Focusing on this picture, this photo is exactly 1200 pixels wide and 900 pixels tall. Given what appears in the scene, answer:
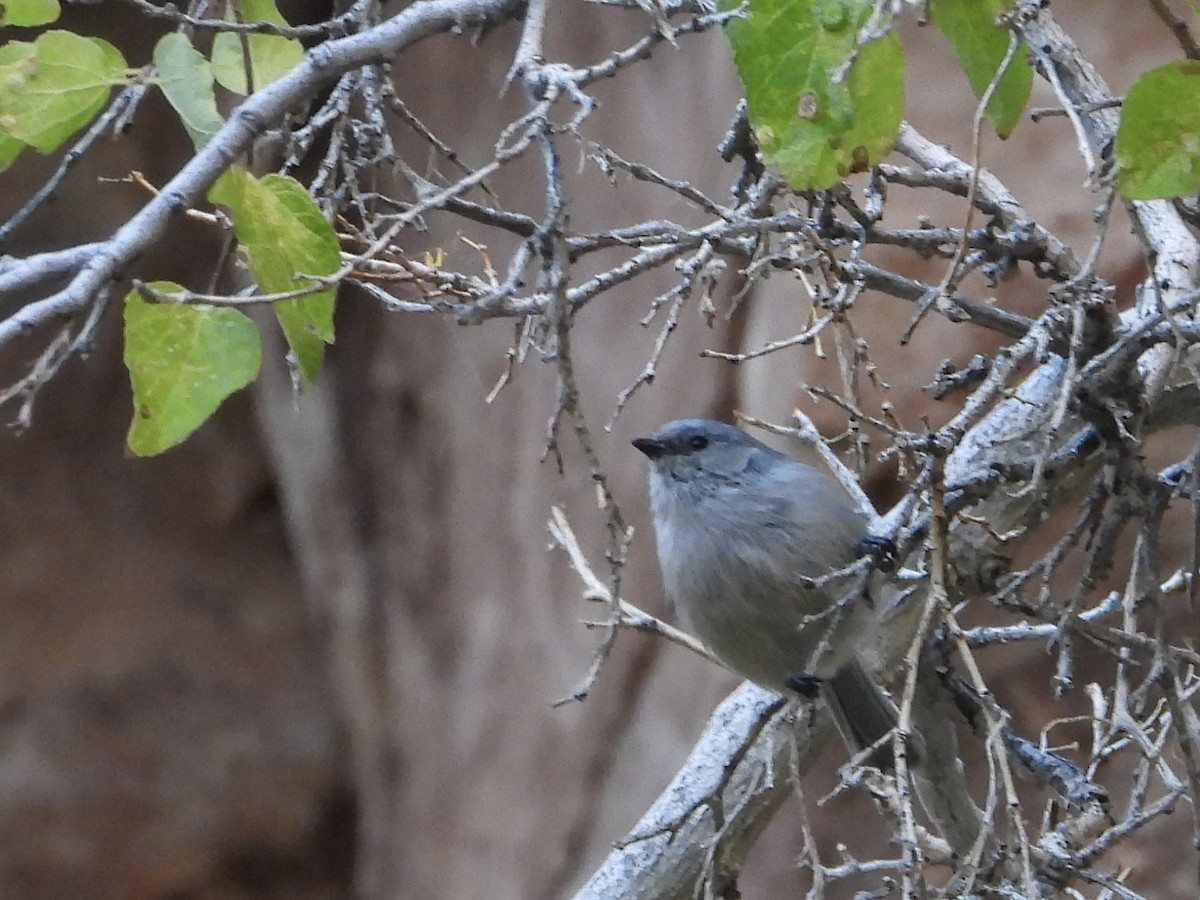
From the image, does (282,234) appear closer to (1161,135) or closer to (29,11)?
(29,11)

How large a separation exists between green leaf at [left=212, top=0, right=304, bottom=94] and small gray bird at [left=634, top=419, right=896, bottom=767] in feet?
2.72

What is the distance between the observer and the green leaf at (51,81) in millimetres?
1182

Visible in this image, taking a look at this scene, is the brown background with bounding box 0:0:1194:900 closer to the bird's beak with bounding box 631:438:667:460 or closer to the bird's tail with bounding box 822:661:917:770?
the bird's beak with bounding box 631:438:667:460

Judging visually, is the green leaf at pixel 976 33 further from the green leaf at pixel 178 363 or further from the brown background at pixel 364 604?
the brown background at pixel 364 604

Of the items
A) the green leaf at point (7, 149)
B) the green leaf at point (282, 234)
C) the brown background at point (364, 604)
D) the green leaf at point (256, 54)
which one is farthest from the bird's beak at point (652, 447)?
the brown background at point (364, 604)

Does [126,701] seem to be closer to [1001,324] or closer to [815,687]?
[815,687]

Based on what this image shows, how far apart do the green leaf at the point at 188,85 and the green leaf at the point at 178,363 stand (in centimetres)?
19

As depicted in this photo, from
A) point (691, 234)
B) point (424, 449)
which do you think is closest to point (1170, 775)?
point (691, 234)

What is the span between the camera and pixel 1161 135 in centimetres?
94

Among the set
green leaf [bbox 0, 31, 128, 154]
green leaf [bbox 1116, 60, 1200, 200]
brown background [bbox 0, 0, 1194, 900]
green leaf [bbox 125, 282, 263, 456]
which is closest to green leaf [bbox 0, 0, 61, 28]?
green leaf [bbox 0, 31, 128, 154]

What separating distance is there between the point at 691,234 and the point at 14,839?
13.4 feet

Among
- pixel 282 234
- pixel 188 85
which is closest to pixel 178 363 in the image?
pixel 282 234

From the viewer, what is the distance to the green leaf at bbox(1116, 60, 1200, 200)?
0.92m

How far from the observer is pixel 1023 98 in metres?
1.12
